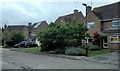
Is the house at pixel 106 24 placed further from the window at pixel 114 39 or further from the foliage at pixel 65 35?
the foliage at pixel 65 35

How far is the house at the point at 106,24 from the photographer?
40.1 metres

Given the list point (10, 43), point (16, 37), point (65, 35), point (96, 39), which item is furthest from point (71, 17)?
point (65, 35)

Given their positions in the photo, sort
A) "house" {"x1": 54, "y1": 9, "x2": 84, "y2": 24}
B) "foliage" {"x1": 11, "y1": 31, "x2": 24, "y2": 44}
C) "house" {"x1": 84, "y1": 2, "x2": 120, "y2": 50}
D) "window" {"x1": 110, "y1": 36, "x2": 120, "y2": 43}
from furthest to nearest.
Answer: "foliage" {"x1": 11, "y1": 31, "x2": 24, "y2": 44}
"house" {"x1": 54, "y1": 9, "x2": 84, "y2": 24}
"house" {"x1": 84, "y1": 2, "x2": 120, "y2": 50}
"window" {"x1": 110, "y1": 36, "x2": 120, "y2": 43}

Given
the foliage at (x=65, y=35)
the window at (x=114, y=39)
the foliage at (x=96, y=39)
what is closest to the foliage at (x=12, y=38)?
the foliage at (x=65, y=35)

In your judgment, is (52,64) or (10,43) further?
(10,43)

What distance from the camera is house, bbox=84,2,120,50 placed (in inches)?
1578

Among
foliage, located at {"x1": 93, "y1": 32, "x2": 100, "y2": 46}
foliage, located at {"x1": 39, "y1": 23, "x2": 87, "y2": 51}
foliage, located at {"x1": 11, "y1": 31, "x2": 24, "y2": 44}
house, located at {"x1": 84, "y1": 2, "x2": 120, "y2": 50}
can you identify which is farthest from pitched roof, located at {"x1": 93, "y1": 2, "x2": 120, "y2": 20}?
foliage, located at {"x1": 11, "y1": 31, "x2": 24, "y2": 44}

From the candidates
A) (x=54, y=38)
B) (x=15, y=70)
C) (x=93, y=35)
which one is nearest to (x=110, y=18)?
(x=93, y=35)

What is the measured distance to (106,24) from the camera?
1742 inches

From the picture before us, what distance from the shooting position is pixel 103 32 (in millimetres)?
42906

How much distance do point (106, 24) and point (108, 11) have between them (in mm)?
2959

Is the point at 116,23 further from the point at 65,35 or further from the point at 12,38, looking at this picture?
the point at 12,38

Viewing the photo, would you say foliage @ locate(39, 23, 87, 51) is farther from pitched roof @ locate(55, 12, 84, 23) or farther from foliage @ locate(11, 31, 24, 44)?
foliage @ locate(11, 31, 24, 44)

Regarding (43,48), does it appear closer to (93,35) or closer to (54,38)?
(54,38)
